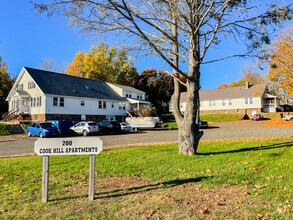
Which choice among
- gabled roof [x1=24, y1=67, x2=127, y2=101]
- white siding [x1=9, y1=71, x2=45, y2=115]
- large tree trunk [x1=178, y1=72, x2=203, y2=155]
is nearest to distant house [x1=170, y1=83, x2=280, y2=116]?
gabled roof [x1=24, y1=67, x2=127, y2=101]

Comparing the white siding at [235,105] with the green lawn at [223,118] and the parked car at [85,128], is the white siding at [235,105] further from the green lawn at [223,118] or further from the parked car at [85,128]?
the parked car at [85,128]

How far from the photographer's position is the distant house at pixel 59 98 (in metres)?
30.3

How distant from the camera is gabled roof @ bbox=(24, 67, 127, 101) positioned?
31062mm

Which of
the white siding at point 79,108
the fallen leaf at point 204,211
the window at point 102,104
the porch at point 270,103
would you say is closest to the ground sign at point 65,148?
the fallen leaf at point 204,211

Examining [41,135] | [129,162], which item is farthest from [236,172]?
[41,135]

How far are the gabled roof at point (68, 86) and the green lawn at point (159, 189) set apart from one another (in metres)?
24.7

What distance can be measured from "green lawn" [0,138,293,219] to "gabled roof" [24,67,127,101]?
24.7 m

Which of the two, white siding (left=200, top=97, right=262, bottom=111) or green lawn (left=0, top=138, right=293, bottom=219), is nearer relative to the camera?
green lawn (left=0, top=138, right=293, bottom=219)

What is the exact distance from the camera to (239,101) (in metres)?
53.2

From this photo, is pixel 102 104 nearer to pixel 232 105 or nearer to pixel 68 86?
pixel 68 86

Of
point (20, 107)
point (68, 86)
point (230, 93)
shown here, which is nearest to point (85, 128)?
point (68, 86)

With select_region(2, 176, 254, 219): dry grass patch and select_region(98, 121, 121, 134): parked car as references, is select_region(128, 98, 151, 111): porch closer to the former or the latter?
select_region(98, 121, 121, 134): parked car

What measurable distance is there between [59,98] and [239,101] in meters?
41.0

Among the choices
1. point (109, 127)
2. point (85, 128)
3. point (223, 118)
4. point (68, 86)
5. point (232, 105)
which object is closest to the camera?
point (85, 128)
